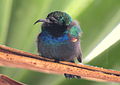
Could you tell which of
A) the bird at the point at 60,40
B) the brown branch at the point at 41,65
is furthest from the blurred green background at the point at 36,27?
the brown branch at the point at 41,65

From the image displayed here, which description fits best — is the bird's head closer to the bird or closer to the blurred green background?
the bird

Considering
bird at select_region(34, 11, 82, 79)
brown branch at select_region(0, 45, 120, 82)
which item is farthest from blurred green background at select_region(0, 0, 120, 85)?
brown branch at select_region(0, 45, 120, 82)

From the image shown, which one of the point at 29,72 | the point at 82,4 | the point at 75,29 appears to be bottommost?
the point at 29,72

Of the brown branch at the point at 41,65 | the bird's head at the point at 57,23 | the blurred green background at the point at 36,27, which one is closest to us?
the brown branch at the point at 41,65

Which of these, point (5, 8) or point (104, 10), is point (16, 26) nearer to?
point (5, 8)

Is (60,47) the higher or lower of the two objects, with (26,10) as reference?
lower

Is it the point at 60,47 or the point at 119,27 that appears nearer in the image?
the point at 60,47

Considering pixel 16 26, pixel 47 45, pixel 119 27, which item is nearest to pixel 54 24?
pixel 47 45

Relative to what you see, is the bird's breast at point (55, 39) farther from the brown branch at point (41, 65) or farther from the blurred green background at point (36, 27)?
the brown branch at point (41, 65)
